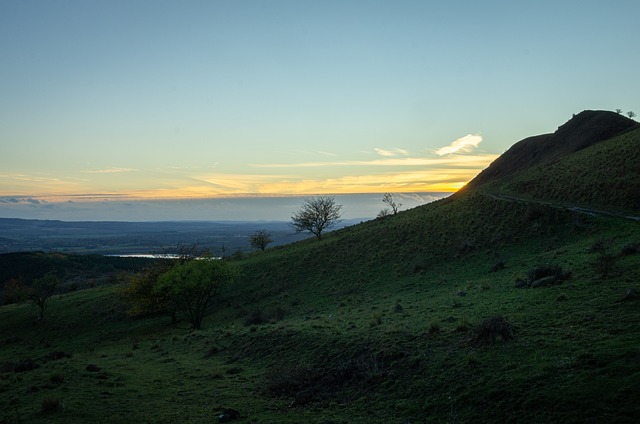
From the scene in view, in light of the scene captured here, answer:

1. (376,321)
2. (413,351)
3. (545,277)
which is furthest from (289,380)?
(545,277)

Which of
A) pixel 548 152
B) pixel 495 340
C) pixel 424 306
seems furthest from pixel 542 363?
pixel 548 152

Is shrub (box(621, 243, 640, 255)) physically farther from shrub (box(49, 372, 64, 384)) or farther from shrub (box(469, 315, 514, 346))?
shrub (box(49, 372, 64, 384))

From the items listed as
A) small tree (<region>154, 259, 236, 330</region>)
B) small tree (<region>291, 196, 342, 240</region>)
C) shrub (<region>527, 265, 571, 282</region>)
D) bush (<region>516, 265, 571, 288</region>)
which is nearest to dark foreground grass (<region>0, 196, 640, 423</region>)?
bush (<region>516, 265, 571, 288</region>)

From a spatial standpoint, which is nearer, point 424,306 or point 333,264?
point 424,306

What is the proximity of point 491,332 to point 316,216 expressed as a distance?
6225 cm

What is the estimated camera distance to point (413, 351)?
17.9 m

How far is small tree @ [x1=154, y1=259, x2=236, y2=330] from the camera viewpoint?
42.2 meters

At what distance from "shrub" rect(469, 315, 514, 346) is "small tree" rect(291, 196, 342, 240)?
60.9 meters

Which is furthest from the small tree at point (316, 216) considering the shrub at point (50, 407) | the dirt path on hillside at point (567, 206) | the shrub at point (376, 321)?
the shrub at point (50, 407)

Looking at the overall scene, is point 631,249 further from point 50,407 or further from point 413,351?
point 50,407

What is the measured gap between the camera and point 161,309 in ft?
157

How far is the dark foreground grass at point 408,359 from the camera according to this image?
12562mm

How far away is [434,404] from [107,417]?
1281cm

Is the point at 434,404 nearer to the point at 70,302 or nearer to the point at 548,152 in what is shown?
the point at 70,302
